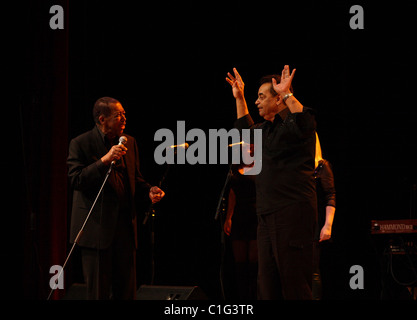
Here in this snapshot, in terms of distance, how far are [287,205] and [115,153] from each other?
1033 mm

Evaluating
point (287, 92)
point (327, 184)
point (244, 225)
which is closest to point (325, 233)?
point (327, 184)

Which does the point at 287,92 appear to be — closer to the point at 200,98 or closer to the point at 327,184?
the point at 327,184

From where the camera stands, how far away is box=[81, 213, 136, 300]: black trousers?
295 cm

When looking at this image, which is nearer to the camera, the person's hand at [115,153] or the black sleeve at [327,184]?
the person's hand at [115,153]

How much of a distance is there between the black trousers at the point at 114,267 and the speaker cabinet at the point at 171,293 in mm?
386

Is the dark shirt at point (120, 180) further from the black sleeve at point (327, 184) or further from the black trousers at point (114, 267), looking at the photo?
the black sleeve at point (327, 184)

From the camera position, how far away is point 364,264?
486 centimetres

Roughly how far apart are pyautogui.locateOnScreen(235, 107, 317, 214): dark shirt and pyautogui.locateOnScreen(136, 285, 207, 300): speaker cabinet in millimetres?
972

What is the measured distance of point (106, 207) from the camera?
305 cm

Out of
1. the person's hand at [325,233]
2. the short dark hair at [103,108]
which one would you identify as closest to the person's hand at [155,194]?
the short dark hair at [103,108]

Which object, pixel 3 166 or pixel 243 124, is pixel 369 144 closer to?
pixel 243 124

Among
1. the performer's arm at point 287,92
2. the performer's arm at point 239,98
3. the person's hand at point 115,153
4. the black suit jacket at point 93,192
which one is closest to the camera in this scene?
the performer's arm at point 287,92

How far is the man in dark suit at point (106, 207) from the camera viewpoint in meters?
2.97
